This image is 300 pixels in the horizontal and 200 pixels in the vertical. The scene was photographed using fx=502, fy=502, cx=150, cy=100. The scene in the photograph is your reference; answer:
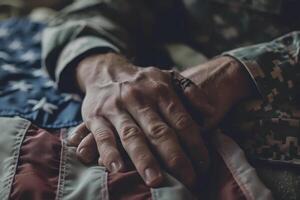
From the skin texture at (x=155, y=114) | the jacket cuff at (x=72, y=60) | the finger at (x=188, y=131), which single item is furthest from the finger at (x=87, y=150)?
the jacket cuff at (x=72, y=60)

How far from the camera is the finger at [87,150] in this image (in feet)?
2.23

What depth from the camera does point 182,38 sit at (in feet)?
3.70

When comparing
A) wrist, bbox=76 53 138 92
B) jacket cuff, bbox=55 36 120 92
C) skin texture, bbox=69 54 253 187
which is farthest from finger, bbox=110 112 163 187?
jacket cuff, bbox=55 36 120 92

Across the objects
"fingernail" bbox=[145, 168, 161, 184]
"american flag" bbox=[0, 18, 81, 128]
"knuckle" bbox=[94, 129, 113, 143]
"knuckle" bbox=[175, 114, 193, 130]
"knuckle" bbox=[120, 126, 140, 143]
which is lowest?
"american flag" bbox=[0, 18, 81, 128]

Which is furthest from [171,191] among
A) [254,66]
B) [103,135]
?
[254,66]

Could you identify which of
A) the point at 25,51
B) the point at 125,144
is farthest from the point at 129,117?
the point at 25,51

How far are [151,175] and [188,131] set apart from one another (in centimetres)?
9

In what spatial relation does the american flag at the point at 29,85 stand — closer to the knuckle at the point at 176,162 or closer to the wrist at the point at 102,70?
the wrist at the point at 102,70

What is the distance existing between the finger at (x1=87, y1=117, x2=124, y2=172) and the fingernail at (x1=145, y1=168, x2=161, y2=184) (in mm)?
39

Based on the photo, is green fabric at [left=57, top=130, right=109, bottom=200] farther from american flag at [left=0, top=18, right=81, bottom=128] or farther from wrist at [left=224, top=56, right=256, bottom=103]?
wrist at [left=224, top=56, right=256, bottom=103]

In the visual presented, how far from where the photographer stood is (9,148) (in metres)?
0.65

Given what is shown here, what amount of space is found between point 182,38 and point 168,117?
46cm

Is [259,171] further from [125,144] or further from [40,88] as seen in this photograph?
[40,88]

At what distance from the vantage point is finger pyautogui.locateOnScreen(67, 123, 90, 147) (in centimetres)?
72
